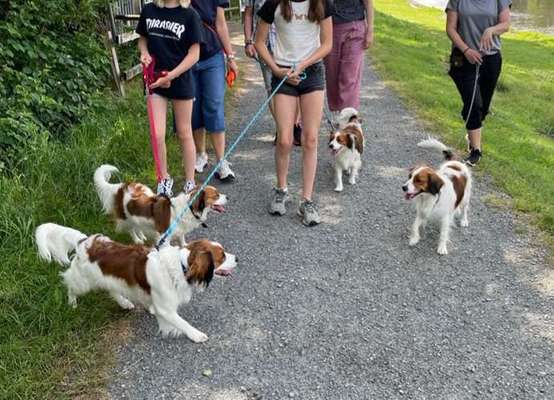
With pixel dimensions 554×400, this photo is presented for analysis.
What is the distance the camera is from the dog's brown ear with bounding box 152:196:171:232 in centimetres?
412

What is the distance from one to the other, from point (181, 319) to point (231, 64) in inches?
118

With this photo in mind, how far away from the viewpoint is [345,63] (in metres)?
5.66

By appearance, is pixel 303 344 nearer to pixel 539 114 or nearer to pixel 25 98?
pixel 25 98

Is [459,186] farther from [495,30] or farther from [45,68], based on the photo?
[45,68]

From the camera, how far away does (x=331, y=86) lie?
5.94 m

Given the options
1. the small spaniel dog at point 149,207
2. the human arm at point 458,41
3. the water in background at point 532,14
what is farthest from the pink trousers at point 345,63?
the water in background at point 532,14

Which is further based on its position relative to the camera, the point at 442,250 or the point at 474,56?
the point at 474,56

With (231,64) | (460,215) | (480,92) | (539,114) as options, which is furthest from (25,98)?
(539,114)

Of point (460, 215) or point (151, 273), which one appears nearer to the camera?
point (151, 273)

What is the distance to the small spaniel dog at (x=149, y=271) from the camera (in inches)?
127

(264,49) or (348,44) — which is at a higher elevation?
(264,49)

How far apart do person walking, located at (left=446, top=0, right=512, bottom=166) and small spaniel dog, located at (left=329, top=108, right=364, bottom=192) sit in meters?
1.29

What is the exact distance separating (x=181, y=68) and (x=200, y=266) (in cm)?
188

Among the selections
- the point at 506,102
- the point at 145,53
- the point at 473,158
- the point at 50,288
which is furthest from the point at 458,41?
the point at 506,102
